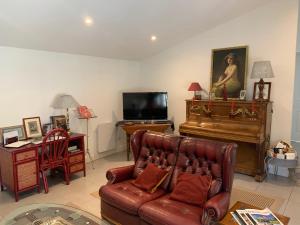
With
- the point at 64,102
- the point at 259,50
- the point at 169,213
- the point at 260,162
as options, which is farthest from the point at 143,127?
the point at 169,213

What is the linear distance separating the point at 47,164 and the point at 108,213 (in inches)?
56.0

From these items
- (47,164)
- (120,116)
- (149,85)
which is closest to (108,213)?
(47,164)

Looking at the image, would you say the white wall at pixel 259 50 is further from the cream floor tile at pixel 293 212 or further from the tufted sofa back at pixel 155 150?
the tufted sofa back at pixel 155 150

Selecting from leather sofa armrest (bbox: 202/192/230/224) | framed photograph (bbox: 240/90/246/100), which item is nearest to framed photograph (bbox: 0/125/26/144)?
leather sofa armrest (bbox: 202/192/230/224)

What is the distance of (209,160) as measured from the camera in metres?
2.54

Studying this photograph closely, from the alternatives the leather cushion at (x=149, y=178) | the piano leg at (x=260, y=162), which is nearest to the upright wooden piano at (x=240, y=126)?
the piano leg at (x=260, y=162)

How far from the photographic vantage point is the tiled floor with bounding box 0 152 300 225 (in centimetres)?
310

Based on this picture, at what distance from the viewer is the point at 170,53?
5.34m

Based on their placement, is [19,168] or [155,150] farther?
[19,168]

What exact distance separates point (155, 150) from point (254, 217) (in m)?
1.41

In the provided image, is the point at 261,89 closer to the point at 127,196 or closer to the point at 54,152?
the point at 127,196

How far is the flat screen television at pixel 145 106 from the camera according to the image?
5164mm

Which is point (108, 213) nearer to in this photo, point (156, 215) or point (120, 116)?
point (156, 215)

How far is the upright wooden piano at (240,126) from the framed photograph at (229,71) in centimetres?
33
